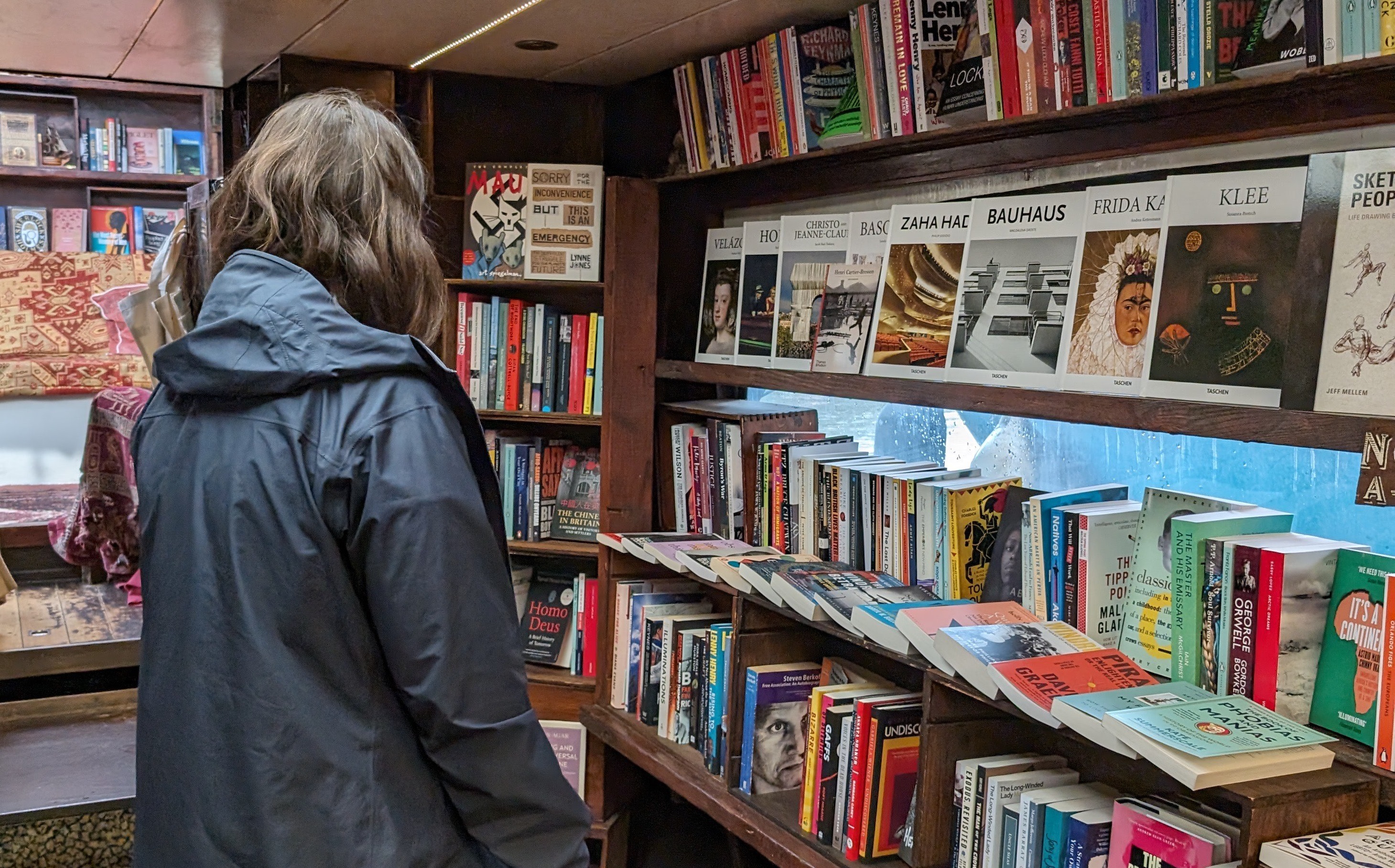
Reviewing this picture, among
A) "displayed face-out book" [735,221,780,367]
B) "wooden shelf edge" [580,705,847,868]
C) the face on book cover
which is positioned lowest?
"wooden shelf edge" [580,705,847,868]

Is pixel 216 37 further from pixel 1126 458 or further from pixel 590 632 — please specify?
pixel 1126 458

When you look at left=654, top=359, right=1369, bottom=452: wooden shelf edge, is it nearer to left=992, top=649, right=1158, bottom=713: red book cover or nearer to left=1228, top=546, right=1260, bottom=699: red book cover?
left=1228, top=546, right=1260, bottom=699: red book cover

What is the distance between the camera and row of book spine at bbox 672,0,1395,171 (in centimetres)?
139

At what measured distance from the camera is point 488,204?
9.32 feet

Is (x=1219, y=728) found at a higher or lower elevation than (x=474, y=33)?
lower

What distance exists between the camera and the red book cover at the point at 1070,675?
4.93 ft

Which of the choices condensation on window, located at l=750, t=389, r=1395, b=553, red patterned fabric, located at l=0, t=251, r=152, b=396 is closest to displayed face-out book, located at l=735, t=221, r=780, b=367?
condensation on window, located at l=750, t=389, r=1395, b=553

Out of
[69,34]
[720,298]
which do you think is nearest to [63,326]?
[69,34]

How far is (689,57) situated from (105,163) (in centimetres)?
378

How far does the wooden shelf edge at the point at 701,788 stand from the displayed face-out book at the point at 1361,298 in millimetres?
1072

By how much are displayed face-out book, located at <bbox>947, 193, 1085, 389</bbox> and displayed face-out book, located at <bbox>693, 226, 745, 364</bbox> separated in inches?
28.3

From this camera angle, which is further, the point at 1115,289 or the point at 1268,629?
the point at 1115,289

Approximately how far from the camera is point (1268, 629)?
1.41m

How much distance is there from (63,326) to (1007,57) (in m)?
4.85
